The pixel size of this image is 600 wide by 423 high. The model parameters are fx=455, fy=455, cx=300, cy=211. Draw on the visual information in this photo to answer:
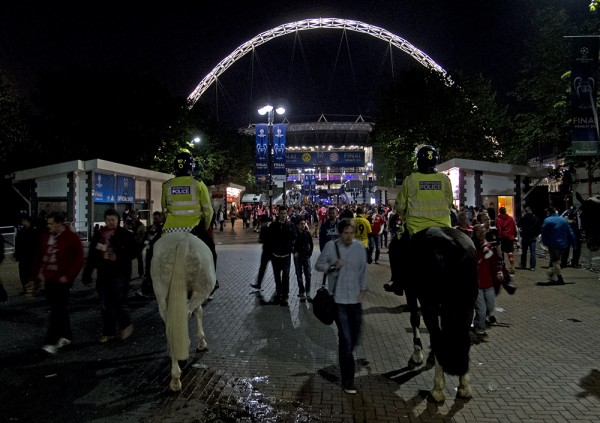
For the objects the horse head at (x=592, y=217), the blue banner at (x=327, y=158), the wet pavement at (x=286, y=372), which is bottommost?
the wet pavement at (x=286, y=372)

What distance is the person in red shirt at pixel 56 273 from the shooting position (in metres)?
6.29

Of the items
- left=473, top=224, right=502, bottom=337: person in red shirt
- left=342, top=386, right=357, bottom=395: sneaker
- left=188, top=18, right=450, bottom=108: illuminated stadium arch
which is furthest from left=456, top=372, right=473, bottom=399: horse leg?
left=188, top=18, right=450, bottom=108: illuminated stadium arch

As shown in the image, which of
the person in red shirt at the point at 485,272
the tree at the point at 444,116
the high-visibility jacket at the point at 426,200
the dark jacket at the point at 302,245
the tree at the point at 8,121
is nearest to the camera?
the high-visibility jacket at the point at 426,200

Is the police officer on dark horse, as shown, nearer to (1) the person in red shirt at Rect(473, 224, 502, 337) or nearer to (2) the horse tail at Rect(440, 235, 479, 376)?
(2) the horse tail at Rect(440, 235, 479, 376)

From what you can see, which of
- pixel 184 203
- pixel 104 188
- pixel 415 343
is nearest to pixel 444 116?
pixel 104 188

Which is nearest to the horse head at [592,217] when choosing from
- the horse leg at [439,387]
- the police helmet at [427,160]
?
the police helmet at [427,160]

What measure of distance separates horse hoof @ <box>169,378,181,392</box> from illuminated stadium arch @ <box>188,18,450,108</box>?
59639mm

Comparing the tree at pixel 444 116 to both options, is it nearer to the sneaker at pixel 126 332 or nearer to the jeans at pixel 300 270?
the jeans at pixel 300 270

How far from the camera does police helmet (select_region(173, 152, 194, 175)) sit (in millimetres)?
6012

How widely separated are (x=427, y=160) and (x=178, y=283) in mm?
3159

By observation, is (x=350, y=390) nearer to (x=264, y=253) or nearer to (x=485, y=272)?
(x=485, y=272)

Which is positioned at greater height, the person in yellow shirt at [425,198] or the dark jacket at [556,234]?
the person in yellow shirt at [425,198]

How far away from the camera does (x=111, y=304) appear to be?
675cm

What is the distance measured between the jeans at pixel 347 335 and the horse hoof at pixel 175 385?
1730mm
